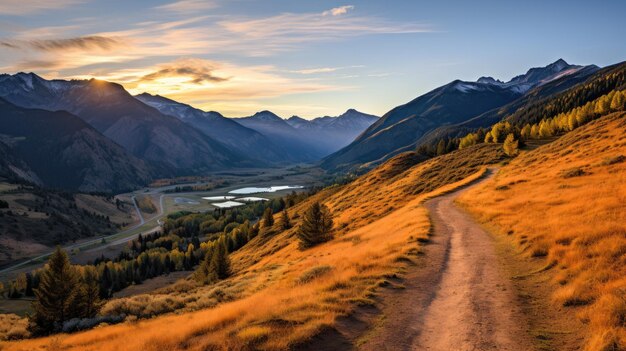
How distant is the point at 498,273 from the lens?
2128cm

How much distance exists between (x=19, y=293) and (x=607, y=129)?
516 ft

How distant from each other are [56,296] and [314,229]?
32.3 m

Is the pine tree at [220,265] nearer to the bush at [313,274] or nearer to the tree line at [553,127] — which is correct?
the bush at [313,274]

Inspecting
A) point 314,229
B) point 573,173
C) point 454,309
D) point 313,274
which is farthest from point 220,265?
point 454,309

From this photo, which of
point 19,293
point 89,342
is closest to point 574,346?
point 89,342

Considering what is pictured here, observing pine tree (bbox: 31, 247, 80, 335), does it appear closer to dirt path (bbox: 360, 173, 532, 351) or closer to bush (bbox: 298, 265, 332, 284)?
bush (bbox: 298, 265, 332, 284)

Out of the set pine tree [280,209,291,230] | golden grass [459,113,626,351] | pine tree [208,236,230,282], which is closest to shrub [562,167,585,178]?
golden grass [459,113,626,351]

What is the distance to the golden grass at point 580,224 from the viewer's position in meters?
14.2

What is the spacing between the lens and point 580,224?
81.3ft

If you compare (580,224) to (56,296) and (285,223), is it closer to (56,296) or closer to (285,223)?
(56,296)

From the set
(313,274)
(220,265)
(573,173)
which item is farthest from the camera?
(220,265)

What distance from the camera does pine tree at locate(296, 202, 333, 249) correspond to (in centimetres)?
5656

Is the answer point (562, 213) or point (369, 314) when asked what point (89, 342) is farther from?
point (562, 213)

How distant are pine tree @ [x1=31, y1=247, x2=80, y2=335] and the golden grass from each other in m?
40.1
